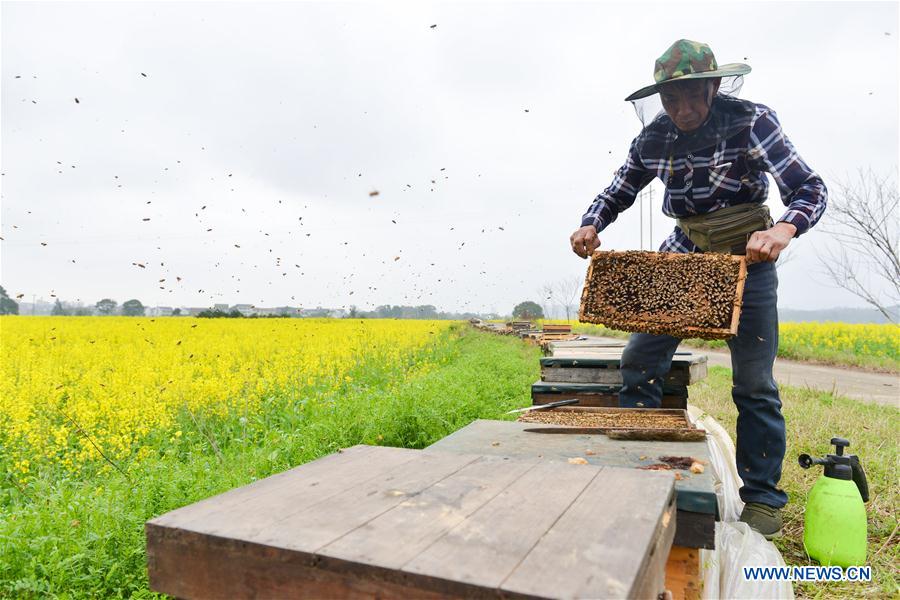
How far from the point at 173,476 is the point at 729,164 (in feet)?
12.3

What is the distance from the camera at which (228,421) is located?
635cm

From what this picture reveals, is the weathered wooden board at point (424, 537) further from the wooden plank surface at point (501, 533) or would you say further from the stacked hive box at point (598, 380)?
the stacked hive box at point (598, 380)

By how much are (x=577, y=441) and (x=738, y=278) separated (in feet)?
3.80

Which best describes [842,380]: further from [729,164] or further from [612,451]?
[612,451]

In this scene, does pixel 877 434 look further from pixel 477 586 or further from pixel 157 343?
pixel 157 343

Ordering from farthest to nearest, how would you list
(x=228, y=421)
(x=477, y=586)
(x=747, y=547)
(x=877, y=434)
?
(x=228, y=421) → (x=877, y=434) → (x=747, y=547) → (x=477, y=586)

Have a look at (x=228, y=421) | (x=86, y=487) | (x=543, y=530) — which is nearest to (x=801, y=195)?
(x=543, y=530)

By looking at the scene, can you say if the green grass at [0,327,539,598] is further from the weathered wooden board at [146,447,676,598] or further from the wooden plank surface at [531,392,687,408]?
the weathered wooden board at [146,447,676,598]

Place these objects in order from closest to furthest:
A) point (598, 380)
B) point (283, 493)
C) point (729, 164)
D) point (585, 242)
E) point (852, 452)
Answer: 1. point (283, 493)
2. point (729, 164)
3. point (585, 242)
4. point (598, 380)
5. point (852, 452)

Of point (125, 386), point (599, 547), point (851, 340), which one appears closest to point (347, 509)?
point (599, 547)

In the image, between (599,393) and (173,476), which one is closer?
(173,476)

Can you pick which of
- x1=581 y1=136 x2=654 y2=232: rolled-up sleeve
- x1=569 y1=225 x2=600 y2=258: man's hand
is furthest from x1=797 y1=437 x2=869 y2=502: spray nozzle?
x1=581 y1=136 x2=654 y2=232: rolled-up sleeve

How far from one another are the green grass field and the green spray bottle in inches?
5.2

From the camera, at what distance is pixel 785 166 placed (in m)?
3.03
